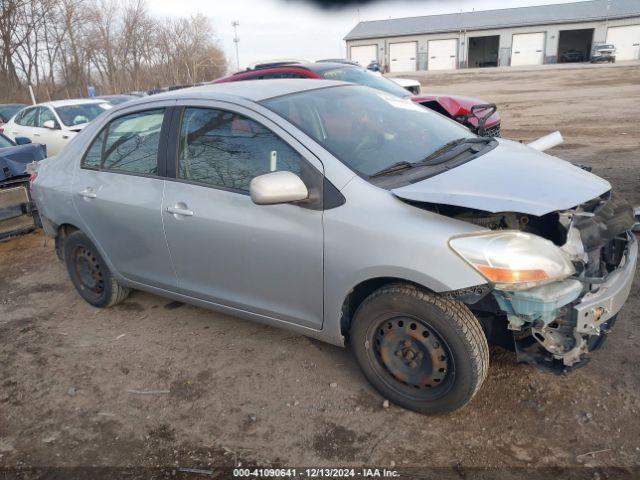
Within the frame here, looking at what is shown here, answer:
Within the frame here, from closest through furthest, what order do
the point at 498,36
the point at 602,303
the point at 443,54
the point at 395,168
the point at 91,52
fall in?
the point at 602,303, the point at 395,168, the point at 91,52, the point at 498,36, the point at 443,54

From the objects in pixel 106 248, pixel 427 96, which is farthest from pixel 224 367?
pixel 427 96

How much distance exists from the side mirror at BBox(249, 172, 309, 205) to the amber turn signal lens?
1048 millimetres

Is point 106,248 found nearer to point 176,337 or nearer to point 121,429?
point 176,337

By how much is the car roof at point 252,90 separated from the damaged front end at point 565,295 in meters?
1.49

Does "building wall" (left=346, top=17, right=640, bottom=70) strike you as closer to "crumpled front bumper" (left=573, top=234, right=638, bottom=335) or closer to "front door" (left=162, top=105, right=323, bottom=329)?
"crumpled front bumper" (left=573, top=234, right=638, bottom=335)

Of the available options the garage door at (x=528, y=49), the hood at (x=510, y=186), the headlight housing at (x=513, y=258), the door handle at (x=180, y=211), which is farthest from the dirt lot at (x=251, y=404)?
the garage door at (x=528, y=49)

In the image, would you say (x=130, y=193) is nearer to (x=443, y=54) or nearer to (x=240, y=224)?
(x=240, y=224)

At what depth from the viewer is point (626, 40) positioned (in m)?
51.5

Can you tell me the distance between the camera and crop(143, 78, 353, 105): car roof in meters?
3.48

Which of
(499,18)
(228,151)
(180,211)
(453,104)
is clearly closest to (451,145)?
(228,151)

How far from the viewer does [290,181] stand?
284 cm

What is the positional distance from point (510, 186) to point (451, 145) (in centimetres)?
85

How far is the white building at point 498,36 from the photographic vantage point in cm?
5209

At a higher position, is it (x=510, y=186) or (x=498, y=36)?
(x=498, y=36)
